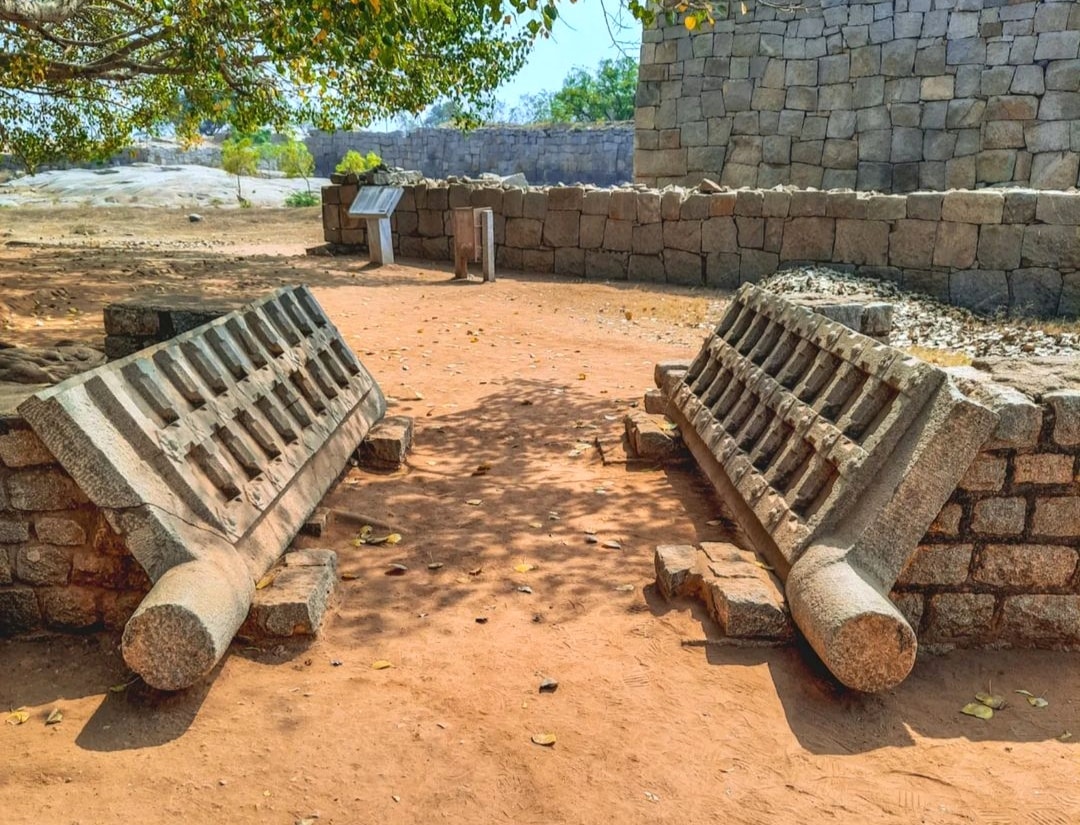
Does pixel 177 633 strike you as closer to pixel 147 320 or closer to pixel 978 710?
pixel 978 710

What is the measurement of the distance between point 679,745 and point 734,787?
0.85ft

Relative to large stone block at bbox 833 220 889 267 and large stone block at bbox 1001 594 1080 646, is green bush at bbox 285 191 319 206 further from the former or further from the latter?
large stone block at bbox 1001 594 1080 646

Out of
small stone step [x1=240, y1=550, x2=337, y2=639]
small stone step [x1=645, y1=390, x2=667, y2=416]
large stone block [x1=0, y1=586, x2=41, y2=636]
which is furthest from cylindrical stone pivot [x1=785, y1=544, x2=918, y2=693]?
small stone step [x1=645, y1=390, x2=667, y2=416]

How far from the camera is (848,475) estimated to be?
349 centimetres

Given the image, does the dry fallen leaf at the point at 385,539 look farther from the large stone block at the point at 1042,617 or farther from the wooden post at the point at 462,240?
the wooden post at the point at 462,240

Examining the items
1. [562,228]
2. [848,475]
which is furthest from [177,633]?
[562,228]

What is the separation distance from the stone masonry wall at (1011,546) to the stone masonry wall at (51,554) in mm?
3198

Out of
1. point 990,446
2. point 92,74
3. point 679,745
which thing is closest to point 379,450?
point 679,745

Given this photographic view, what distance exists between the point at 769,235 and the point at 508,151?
24.3 meters

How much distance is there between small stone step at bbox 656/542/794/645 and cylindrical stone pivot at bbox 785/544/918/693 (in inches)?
11.7

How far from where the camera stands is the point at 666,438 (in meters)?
5.96

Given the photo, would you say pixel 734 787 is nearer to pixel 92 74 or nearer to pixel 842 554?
pixel 842 554

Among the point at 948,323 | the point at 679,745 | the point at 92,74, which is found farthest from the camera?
the point at 92,74

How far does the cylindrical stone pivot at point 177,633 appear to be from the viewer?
9.81 feet
